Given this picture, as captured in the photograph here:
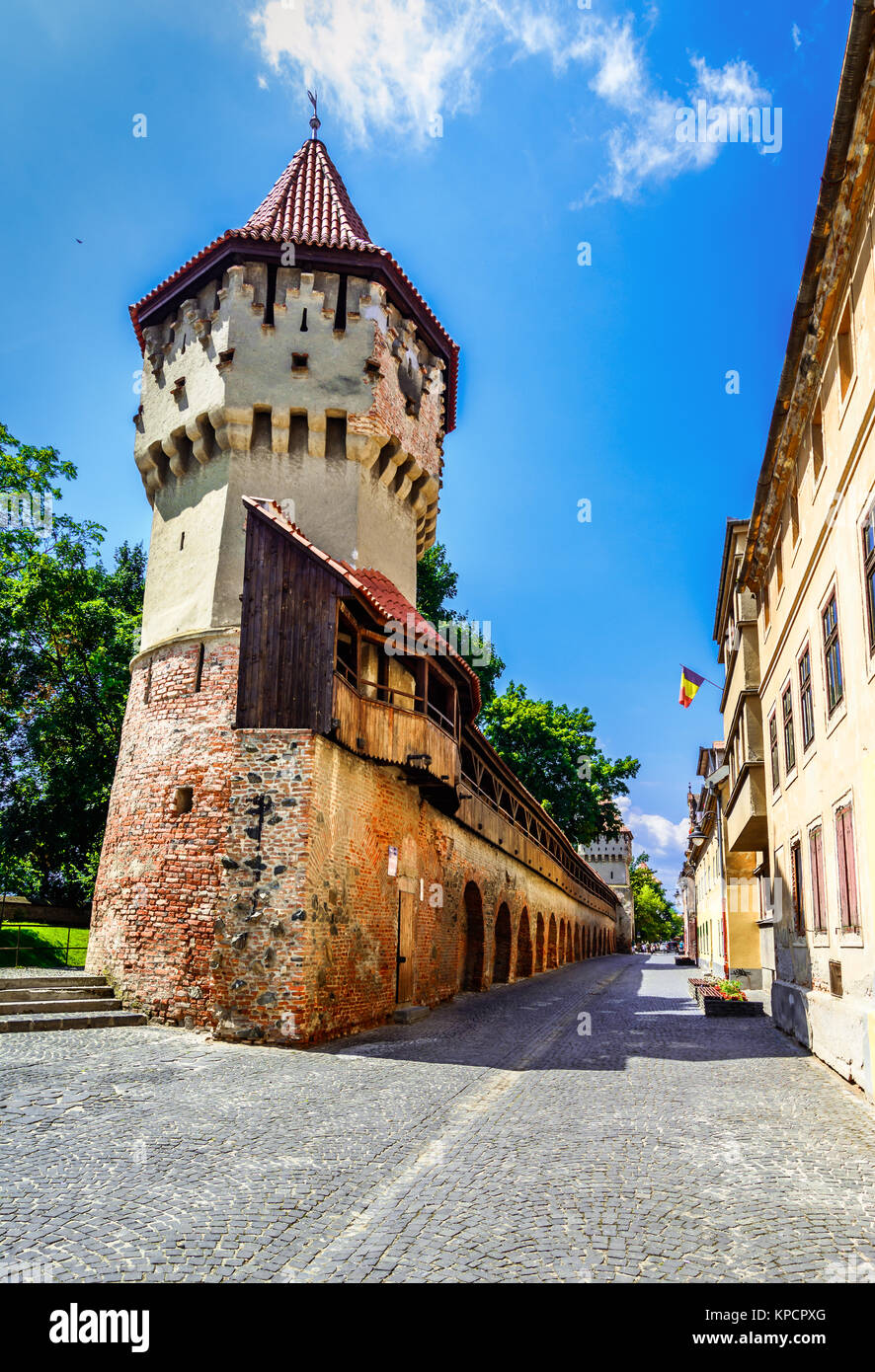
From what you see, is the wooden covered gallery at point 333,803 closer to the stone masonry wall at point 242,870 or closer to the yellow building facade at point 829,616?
the stone masonry wall at point 242,870

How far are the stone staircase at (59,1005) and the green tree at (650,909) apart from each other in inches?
3755

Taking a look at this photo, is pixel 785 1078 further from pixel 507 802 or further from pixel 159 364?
pixel 507 802

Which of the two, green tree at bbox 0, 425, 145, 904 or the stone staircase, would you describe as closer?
the stone staircase

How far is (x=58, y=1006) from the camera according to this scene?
13789 mm

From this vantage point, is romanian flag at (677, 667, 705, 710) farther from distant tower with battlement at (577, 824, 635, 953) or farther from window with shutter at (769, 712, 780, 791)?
distant tower with battlement at (577, 824, 635, 953)

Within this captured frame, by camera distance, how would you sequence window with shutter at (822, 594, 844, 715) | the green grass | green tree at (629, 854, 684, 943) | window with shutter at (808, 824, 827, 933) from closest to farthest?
window with shutter at (822, 594, 844, 715) → window with shutter at (808, 824, 827, 933) → the green grass → green tree at (629, 854, 684, 943)

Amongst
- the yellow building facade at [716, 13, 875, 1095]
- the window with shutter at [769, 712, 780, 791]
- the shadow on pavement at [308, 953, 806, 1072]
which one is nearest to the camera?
the yellow building facade at [716, 13, 875, 1095]

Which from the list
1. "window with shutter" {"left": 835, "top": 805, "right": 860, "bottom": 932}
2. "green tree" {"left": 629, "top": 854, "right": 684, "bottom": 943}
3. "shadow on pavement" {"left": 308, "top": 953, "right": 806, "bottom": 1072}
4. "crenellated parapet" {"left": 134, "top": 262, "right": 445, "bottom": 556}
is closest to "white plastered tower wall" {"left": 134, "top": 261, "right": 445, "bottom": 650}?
"crenellated parapet" {"left": 134, "top": 262, "right": 445, "bottom": 556}

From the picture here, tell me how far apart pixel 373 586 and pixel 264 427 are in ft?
12.1

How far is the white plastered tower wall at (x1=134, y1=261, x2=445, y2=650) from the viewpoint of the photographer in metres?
16.2

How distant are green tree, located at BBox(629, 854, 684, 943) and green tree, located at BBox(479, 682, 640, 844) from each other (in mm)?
64761

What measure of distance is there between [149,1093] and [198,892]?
4940 mm

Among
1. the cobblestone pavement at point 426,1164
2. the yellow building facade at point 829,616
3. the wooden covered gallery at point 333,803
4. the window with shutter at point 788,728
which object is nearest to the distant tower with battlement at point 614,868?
the wooden covered gallery at point 333,803

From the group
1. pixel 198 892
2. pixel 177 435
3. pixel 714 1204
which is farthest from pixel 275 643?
pixel 714 1204
